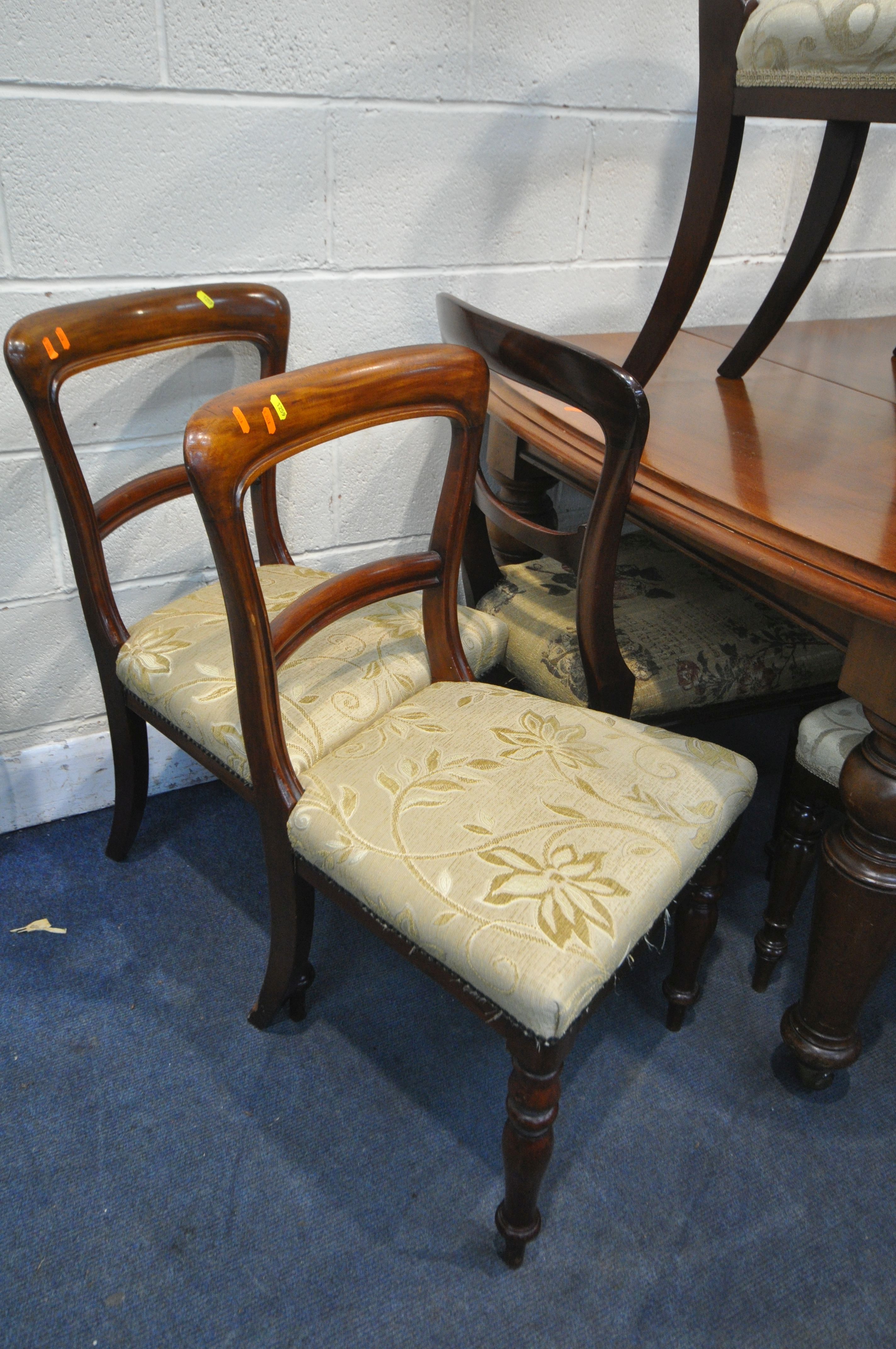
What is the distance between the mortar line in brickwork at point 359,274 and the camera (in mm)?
1247

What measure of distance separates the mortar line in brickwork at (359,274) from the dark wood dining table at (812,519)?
9.7 inches

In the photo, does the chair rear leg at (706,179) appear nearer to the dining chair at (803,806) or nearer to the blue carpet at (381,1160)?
the dining chair at (803,806)

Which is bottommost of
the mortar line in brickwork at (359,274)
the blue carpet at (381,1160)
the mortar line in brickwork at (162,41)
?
the blue carpet at (381,1160)

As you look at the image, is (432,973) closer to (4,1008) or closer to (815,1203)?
(815,1203)

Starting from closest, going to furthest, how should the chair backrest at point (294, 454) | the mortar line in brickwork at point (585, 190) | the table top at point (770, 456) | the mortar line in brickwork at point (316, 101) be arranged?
the chair backrest at point (294, 454)
the table top at point (770, 456)
the mortar line in brickwork at point (316, 101)
the mortar line in brickwork at point (585, 190)

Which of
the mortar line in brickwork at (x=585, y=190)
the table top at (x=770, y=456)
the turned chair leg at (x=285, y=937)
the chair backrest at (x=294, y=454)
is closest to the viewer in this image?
the chair backrest at (x=294, y=454)

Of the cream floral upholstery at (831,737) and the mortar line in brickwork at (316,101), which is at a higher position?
the mortar line in brickwork at (316,101)

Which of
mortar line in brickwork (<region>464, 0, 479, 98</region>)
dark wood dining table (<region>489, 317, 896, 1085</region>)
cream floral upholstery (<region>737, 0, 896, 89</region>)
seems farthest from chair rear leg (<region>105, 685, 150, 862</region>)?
cream floral upholstery (<region>737, 0, 896, 89</region>)

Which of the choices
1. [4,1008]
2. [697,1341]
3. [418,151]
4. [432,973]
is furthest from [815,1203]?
[418,151]

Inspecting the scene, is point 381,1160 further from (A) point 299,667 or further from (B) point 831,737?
(B) point 831,737

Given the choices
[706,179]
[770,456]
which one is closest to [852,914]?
[770,456]

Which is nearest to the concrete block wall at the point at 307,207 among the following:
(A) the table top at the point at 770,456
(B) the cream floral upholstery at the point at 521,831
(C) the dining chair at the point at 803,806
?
(A) the table top at the point at 770,456

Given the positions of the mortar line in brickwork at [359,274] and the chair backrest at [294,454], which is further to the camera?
the mortar line in brickwork at [359,274]

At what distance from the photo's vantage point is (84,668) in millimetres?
1499
